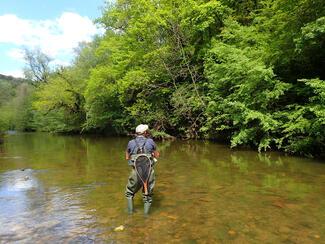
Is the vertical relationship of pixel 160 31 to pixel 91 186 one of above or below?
above

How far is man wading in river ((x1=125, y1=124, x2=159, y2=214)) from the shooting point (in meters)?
7.04

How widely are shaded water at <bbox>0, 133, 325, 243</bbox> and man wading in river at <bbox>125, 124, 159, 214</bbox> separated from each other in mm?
404

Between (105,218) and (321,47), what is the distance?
1147 cm

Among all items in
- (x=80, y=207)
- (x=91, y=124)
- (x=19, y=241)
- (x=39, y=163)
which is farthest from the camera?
(x=91, y=124)

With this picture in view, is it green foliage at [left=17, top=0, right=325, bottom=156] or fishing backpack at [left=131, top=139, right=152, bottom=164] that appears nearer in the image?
fishing backpack at [left=131, top=139, right=152, bottom=164]

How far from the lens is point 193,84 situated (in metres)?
23.2

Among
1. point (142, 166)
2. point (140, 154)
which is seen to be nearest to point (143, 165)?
point (142, 166)

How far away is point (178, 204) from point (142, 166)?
4.82 ft

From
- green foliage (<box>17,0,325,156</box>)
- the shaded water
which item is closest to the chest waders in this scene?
the shaded water

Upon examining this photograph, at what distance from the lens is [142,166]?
277 inches

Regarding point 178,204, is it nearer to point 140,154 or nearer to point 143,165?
point 143,165

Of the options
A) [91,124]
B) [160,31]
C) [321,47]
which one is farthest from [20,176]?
[91,124]

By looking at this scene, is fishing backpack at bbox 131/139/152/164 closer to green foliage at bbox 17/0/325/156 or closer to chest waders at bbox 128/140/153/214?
chest waders at bbox 128/140/153/214

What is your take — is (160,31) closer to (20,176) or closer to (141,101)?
(141,101)
